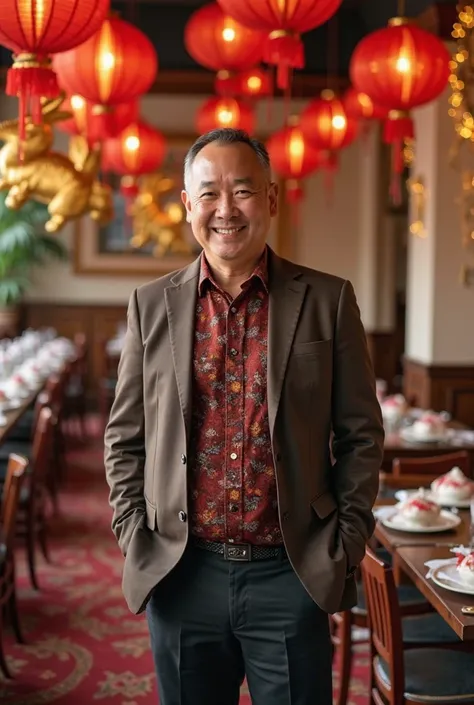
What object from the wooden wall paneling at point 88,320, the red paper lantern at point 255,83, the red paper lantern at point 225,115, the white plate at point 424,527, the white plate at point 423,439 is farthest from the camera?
the wooden wall paneling at point 88,320

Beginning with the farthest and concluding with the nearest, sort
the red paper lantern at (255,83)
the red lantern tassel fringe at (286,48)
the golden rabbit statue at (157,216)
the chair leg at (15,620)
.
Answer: the golden rabbit statue at (157,216)
the red paper lantern at (255,83)
the chair leg at (15,620)
the red lantern tassel fringe at (286,48)

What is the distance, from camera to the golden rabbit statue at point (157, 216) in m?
11.9

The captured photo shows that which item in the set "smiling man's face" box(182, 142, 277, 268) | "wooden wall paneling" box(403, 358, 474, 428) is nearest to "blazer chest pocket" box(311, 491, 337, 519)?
"smiling man's face" box(182, 142, 277, 268)

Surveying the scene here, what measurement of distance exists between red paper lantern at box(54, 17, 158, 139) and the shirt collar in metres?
3.08

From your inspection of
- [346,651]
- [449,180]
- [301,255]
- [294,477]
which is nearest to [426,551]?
[346,651]

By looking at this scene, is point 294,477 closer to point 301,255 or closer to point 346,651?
point 346,651

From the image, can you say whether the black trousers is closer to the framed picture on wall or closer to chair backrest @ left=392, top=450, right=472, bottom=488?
chair backrest @ left=392, top=450, right=472, bottom=488

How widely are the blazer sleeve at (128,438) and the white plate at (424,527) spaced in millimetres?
1443

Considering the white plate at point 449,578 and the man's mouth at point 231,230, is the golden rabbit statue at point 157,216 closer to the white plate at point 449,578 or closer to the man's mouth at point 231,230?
the white plate at point 449,578

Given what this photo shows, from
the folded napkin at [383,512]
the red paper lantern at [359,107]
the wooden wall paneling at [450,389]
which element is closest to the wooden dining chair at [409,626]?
the folded napkin at [383,512]

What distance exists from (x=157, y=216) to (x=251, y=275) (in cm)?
979

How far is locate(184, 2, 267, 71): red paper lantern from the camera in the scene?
5.82 m

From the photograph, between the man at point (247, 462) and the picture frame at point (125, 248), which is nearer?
the man at point (247, 462)

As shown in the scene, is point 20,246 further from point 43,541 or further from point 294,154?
point 43,541
